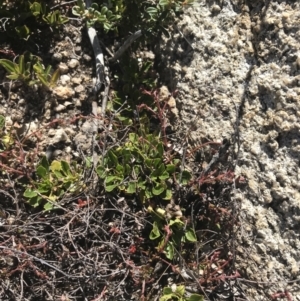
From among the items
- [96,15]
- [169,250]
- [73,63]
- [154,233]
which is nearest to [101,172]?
[154,233]

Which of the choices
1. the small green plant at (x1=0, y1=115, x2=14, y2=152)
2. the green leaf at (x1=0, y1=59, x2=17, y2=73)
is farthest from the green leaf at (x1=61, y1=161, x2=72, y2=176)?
the green leaf at (x1=0, y1=59, x2=17, y2=73)

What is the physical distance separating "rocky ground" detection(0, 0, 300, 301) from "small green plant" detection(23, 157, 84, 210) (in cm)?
8

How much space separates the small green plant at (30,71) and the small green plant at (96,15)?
11.6 inches

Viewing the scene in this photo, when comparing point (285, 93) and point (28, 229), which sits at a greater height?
point (285, 93)

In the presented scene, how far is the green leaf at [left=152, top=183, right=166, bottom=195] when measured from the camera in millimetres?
2432

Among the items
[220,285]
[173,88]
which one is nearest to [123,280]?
[220,285]

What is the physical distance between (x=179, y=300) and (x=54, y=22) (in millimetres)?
1462

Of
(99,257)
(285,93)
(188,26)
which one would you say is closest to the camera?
(285,93)

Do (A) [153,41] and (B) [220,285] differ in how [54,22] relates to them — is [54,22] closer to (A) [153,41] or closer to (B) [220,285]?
(A) [153,41]

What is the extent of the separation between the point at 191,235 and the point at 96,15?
3.74ft

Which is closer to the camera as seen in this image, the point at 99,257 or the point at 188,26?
the point at 99,257

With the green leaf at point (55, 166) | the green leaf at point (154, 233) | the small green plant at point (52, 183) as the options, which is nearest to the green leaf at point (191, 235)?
the green leaf at point (154, 233)

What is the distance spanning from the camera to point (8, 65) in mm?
2514

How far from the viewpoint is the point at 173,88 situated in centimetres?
266
